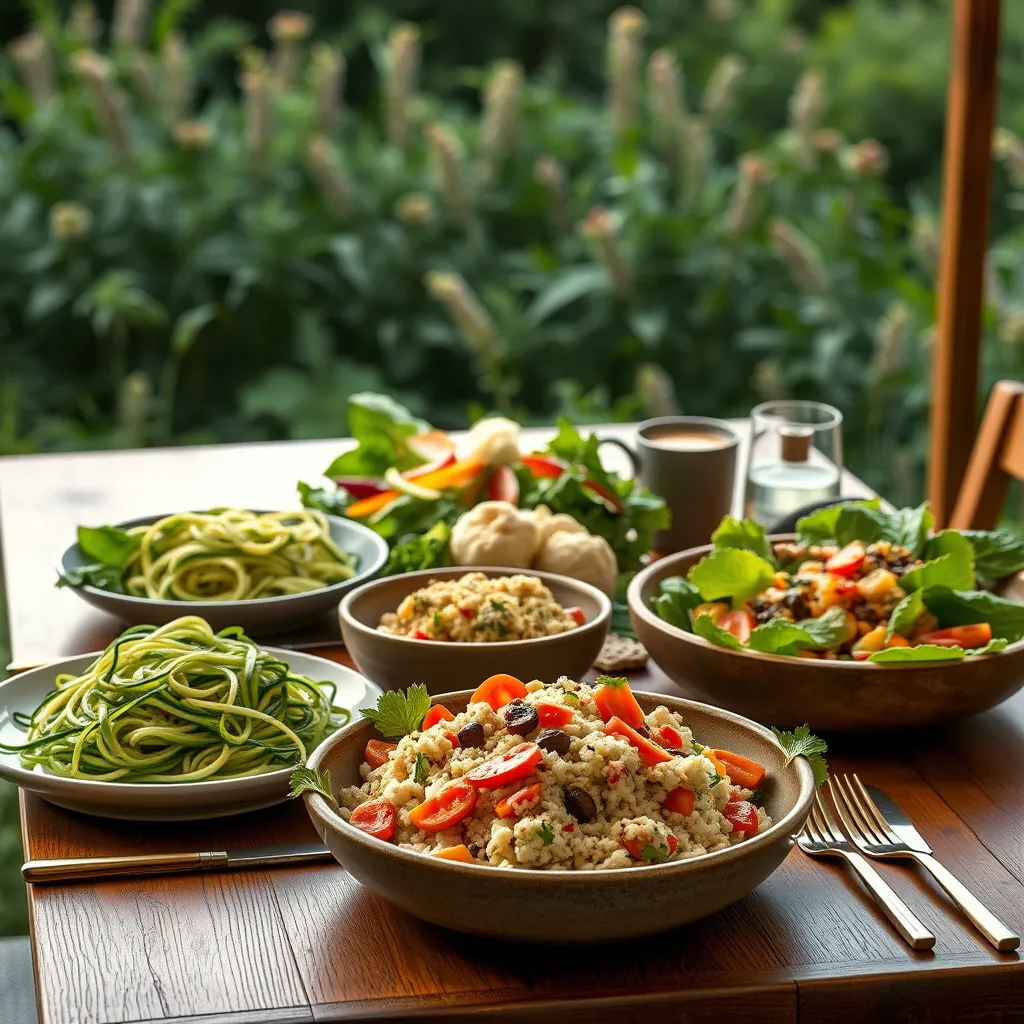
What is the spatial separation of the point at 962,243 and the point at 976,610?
66.3 inches

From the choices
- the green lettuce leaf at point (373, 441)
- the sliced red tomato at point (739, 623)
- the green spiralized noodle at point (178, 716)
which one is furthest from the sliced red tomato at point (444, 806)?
the green lettuce leaf at point (373, 441)

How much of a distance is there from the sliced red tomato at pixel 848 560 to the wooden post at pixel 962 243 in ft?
4.92

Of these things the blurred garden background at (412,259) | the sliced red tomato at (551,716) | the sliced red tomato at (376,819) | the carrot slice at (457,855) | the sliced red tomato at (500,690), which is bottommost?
the blurred garden background at (412,259)

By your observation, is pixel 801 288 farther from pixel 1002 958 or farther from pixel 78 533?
pixel 1002 958

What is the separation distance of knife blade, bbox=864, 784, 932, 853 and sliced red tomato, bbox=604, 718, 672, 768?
0.25 m

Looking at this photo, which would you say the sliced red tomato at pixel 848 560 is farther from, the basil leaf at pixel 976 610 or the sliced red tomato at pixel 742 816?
the sliced red tomato at pixel 742 816

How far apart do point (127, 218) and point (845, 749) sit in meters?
3.27

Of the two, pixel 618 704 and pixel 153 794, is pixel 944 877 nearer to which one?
pixel 618 704

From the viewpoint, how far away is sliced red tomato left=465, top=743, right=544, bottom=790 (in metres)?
1.06

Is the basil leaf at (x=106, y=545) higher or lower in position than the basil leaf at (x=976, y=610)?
lower

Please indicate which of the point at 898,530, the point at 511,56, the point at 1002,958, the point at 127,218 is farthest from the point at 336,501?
the point at 511,56

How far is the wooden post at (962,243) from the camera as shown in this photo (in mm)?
2805

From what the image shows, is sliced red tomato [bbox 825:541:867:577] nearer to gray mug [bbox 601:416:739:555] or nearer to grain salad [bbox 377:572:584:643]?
grain salad [bbox 377:572:584:643]

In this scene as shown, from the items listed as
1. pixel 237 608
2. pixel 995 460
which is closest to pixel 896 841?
pixel 237 608
